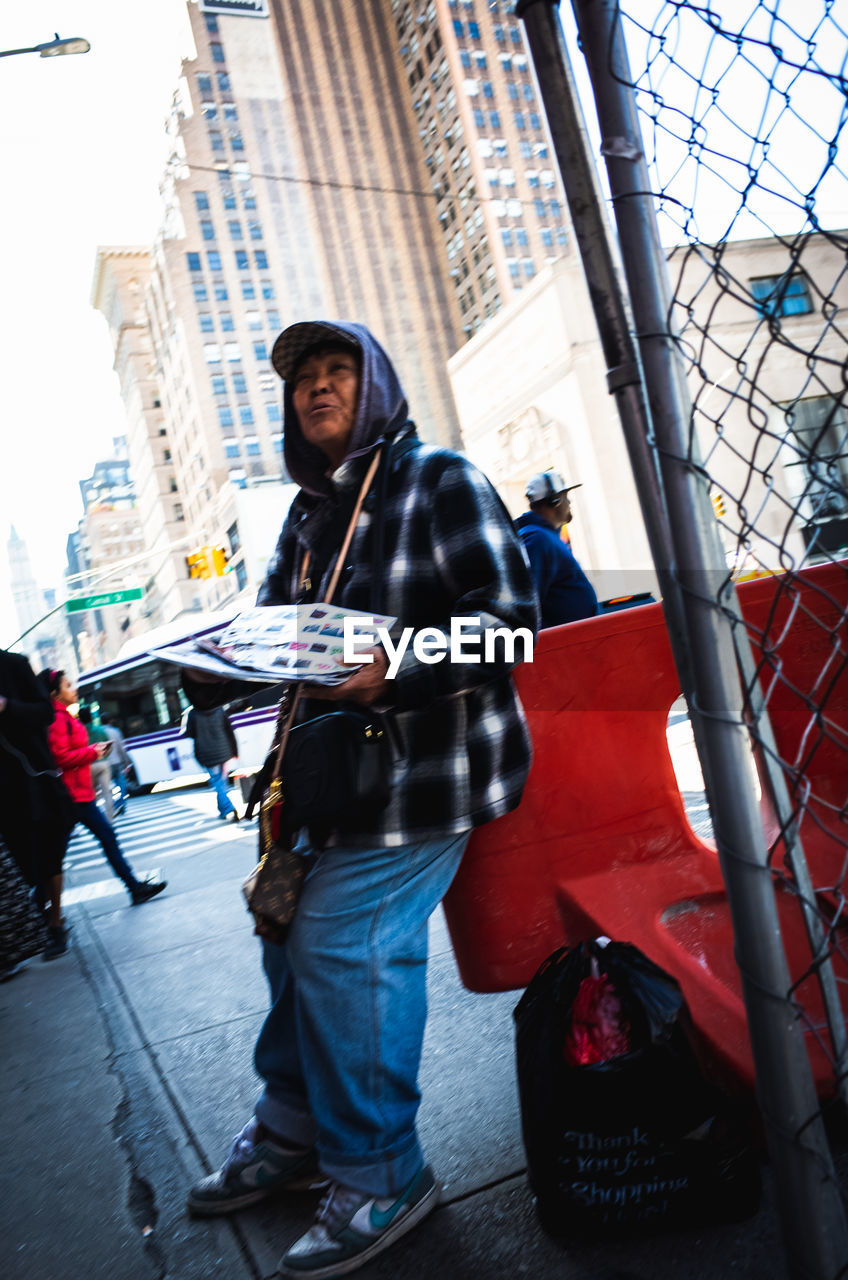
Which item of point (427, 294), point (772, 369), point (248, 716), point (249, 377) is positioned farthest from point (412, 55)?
point (248, 716)

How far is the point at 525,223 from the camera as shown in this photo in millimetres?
88000

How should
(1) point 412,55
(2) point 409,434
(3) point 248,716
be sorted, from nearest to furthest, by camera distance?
(2) point 409,434 < (3) point 248,716 < (1) point 412,55

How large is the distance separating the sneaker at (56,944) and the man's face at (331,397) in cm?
423

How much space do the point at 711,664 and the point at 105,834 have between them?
597 centimetres

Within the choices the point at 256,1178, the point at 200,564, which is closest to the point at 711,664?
the point at 256,1178

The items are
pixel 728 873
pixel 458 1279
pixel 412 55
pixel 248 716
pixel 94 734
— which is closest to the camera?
pixel 728 873

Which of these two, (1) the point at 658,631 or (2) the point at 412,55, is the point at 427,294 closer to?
(2) the point at 412,55

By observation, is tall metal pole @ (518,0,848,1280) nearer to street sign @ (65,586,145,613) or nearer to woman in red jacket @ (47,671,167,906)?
woman in red jacket @ (47,671,167,906)

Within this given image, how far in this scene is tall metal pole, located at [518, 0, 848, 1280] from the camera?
1.42 m

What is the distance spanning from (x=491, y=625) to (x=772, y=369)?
31292 millimetres

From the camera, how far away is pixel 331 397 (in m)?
2.29

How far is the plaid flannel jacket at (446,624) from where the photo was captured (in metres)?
1.93

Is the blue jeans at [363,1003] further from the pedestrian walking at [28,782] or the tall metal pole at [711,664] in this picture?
the pedestrian walking at [28,782]

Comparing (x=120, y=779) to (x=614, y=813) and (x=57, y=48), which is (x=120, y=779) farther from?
(x=614, y=813)
